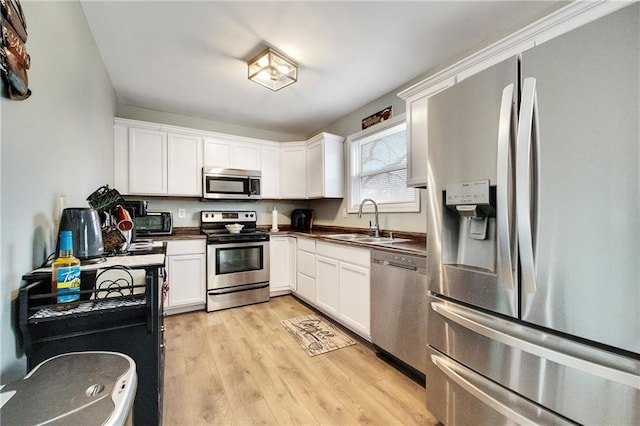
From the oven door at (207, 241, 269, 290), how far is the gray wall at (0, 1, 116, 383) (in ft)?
4.73

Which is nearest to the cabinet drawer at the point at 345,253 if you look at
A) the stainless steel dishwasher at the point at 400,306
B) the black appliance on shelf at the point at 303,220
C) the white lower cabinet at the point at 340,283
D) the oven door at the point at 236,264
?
the white lower cabinet at the point at 340,283

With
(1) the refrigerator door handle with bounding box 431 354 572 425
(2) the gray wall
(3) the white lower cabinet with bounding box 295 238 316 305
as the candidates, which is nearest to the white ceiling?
(2) the gray wall

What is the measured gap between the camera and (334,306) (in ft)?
8.48

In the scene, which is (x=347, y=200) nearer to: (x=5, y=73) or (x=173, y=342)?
(x=173, y=342)

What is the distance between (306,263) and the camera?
3.17 meters

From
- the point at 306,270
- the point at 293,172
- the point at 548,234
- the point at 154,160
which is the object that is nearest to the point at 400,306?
the point at 548,234

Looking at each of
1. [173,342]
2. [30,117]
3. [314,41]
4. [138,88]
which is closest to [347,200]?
[314,41]

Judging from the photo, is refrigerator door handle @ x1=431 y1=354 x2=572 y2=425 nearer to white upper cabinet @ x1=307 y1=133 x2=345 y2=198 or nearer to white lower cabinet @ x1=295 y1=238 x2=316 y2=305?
white lower cabinet @ x1=295 y1=238 x2=316 y2=305

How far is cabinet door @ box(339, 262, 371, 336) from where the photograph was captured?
85.6 inches

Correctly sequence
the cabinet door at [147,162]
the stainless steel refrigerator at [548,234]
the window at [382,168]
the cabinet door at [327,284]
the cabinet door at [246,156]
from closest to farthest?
the stainless steel refrigerator at [548,234], the cabinet door at [327,284], the window at [382,168], the cabinet door at [147,162], the cabinet door at [246,156]

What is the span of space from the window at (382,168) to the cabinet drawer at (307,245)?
72cm

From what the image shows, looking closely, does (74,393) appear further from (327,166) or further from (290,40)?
(327,166)

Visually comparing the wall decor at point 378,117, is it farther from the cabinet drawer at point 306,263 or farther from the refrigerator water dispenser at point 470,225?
the refrigerator water dispenser at point 470,225

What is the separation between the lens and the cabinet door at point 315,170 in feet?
11.5
